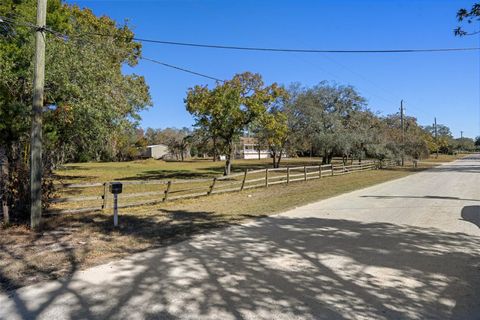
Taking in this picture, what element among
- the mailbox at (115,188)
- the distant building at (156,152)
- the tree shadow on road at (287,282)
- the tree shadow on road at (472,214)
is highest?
the distant building at (156,152)

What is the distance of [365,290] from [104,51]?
16039 mm

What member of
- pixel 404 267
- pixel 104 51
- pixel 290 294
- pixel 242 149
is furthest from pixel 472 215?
pixel 242 149

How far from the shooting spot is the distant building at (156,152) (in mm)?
96500

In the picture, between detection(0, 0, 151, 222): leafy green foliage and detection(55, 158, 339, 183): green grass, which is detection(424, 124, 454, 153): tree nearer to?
detection(55, 158, 339, 183): green grass

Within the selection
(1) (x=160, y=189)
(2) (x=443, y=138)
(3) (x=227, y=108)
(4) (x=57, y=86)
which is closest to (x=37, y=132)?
(4) (x=57, y=86)

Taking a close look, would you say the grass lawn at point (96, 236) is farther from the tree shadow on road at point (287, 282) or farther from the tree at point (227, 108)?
the tree at point (227, 108)

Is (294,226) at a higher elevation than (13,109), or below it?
below

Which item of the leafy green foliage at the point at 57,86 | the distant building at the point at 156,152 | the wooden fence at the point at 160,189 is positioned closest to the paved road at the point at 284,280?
the wooden fence at the point at 160,189

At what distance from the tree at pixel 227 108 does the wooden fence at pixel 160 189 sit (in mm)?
3594

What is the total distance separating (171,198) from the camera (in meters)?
13.9

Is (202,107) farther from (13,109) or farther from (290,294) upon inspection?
(290,294)

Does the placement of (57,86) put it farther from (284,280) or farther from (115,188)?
(284,280)

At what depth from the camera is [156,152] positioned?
9850 cm

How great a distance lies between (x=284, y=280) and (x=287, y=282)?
3.3 inches
